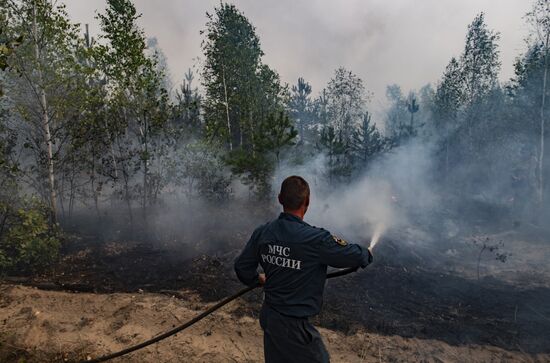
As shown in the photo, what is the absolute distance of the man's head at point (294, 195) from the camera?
123 inches

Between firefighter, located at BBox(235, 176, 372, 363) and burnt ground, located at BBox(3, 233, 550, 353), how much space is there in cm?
432

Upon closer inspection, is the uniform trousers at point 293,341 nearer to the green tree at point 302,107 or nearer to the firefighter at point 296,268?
the firefighter at point 296,268

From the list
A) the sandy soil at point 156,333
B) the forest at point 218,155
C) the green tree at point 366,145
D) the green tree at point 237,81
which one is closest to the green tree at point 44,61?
the forest at point 218,155

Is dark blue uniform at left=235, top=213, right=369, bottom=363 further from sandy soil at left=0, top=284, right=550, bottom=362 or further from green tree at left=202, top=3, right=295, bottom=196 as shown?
green tree at left=202, top=3, right=295, bottom=196

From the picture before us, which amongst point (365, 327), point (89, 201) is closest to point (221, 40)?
point (89, 201)

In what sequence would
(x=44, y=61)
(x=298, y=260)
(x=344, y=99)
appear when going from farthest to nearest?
(x=344, y=99), (x=44, y=61), (x=298, y=260)

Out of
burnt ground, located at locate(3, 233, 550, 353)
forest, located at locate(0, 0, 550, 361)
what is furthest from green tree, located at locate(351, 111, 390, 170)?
burnt ground, located at locate(3, 233, 550, 353)

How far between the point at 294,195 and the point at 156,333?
15.8 ft

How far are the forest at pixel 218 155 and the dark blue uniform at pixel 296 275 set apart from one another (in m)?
5.71

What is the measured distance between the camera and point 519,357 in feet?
20.5

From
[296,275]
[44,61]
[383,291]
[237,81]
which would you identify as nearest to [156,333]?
[296,275]

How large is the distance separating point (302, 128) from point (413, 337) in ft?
126

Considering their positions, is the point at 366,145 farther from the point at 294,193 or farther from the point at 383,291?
the point at 294,193

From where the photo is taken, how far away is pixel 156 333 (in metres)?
6.38
